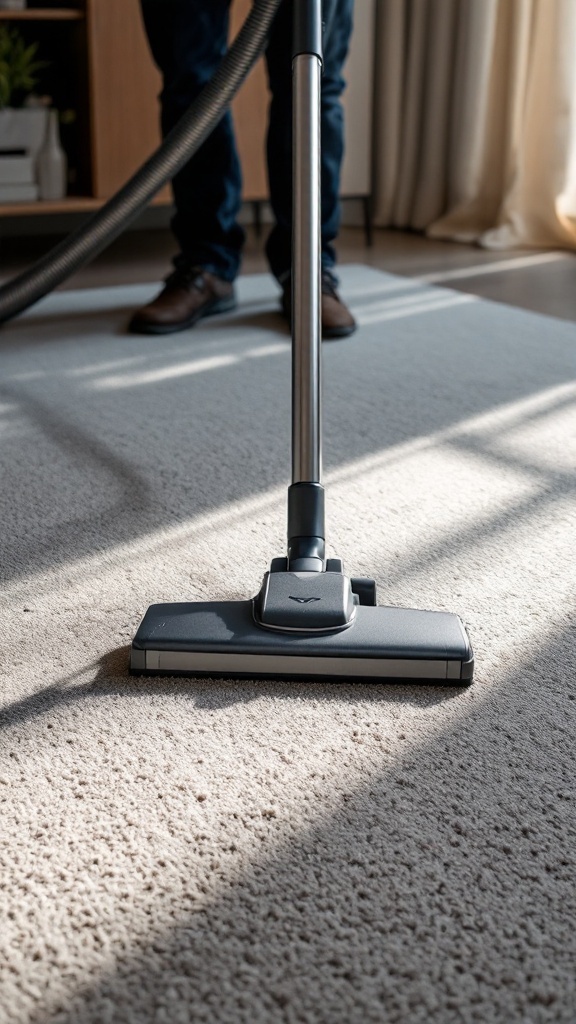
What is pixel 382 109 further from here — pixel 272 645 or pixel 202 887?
pixel 202 887

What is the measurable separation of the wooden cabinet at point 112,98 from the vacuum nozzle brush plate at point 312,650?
201cm

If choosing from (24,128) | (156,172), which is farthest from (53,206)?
(156,172)

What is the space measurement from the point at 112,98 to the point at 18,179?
29 centimetres

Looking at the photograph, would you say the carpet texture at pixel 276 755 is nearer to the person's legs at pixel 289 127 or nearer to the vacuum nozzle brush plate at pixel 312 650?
the vacuum nozzle brush plate at pixel 312 650

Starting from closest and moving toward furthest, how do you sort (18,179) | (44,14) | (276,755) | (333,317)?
(276,755)
(333,317)
(44,14)
(18,179)

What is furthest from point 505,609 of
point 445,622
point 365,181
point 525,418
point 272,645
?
point 365,181

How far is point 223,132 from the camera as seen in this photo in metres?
1.87

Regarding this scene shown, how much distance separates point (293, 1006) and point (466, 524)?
626 mm

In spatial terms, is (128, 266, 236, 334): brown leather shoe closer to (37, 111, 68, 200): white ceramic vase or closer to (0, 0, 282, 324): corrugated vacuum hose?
(0, 0, 282, 324): corrugated vacuum hose

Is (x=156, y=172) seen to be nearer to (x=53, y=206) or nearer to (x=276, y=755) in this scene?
(x=276, y=755)

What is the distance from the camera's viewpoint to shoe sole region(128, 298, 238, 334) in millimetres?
1818

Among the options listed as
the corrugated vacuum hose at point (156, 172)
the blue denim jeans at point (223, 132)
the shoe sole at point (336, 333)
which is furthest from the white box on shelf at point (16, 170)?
the shoe sole at point (336, 333)

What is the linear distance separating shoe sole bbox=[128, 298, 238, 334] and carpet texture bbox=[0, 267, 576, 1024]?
18.9 inches

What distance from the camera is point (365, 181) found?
319 centimetres
